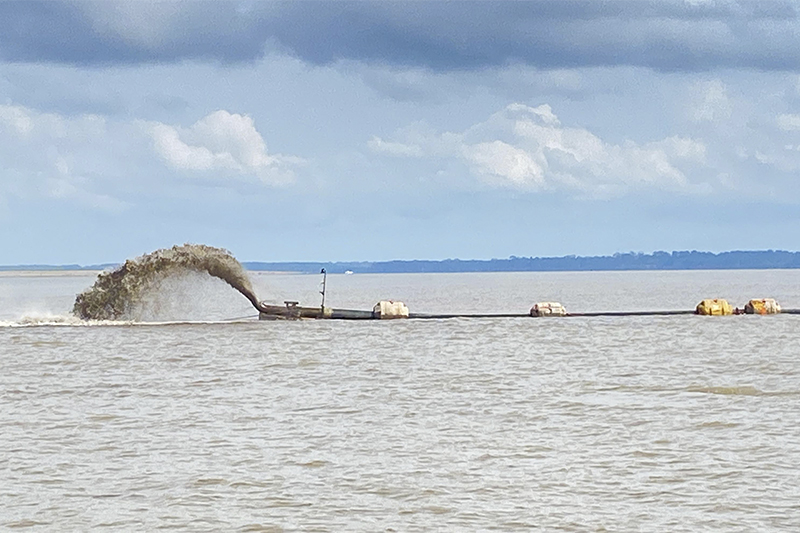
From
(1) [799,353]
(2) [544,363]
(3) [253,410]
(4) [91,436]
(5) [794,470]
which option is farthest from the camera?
(1) [799,353]

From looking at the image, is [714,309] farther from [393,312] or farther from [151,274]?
[151,274]

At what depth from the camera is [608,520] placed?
13.7 m

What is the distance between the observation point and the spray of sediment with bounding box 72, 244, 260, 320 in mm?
45938

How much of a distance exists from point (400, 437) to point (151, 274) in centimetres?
2820

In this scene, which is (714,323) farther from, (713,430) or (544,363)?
(713,430)

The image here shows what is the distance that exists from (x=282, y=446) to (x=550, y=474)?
454 centimetres

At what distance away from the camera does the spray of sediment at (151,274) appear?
1809 inches

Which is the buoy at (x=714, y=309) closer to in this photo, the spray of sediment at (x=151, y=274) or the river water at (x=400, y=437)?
the river water at (x=400, y=437)

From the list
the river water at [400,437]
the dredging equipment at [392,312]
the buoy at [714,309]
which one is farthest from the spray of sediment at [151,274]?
the buoy at [714,309]

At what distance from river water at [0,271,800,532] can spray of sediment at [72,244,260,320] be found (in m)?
7.73

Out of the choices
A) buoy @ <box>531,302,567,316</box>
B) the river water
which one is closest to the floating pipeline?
buoy @ <box>531,302,567,316</box>

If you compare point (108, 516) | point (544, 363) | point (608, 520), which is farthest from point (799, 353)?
point (108, 516)

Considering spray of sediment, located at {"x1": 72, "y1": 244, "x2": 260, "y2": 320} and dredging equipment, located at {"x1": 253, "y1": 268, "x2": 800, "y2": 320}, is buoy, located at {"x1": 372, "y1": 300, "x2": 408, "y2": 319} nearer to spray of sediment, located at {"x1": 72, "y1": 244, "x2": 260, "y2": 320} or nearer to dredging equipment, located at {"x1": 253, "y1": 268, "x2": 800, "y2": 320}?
dredging equipment, located at {"x1": 253, "y1": 268, "x2": 800, "y2": 320}

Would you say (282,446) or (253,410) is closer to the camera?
(282,446)
